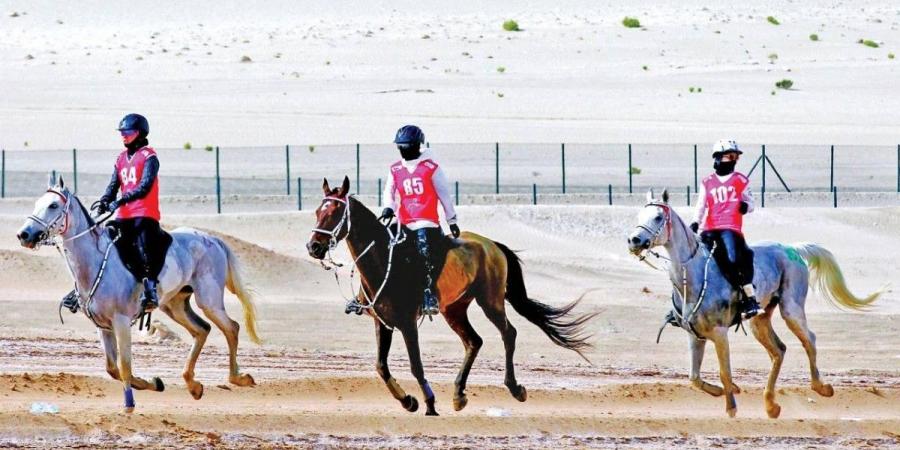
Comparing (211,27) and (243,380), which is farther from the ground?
(211,27)

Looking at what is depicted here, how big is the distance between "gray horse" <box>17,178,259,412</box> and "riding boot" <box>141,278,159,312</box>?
69 mm

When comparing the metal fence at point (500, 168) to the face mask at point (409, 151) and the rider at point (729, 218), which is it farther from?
the face mask at point (409, 151)

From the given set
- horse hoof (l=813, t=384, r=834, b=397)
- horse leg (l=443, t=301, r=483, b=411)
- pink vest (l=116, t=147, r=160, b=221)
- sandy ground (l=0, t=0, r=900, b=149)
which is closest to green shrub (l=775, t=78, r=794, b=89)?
sandy ground (l=0, t=0, r=900, b=149)

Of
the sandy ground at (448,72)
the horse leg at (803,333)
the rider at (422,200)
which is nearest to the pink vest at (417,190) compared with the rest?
the rider at (422,200)

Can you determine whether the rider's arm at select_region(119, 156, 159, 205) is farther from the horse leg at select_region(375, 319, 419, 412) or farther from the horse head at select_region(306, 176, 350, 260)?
the horse leg at select_region(375, 319, 419, 412)

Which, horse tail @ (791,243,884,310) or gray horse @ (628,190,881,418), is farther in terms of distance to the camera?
horse tail @ (791,243,884,310)

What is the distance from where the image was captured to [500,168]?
54.5m

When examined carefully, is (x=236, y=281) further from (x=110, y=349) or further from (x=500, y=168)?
(x=500, y=168)

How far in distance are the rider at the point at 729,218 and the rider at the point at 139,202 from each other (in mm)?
5114

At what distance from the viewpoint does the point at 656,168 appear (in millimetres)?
53906

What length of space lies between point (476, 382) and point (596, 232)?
18785 mm

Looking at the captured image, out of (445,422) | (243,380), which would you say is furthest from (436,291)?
(243,380)

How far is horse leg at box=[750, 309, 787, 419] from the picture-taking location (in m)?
18.0

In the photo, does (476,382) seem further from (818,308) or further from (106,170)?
(106,170)
